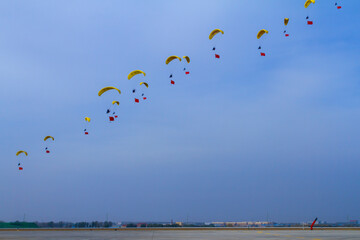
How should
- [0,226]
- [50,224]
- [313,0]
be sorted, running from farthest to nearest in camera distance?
[50,224], [0,226], [313,0]

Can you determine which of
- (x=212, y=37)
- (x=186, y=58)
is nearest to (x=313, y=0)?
(x=212, y=37)

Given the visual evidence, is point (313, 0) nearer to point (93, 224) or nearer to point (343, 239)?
point (343, 239)

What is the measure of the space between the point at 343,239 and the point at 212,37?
80.2ft

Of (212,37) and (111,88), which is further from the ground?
(212,37)

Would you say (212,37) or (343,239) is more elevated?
(212,37)

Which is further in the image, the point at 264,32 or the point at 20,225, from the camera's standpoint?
the point at 20,225

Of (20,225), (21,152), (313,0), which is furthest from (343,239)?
(20,225)

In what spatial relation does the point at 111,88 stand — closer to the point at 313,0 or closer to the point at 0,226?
the point at 313,0

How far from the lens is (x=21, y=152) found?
166 ft

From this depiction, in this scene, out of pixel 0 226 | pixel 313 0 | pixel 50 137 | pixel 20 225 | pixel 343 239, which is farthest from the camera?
pixel 20 225

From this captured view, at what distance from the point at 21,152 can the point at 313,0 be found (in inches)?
1718

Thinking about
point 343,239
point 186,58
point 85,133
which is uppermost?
point 186,58

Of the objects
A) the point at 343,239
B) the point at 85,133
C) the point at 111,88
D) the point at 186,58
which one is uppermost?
the point at 186,58

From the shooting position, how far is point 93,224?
7062cm
